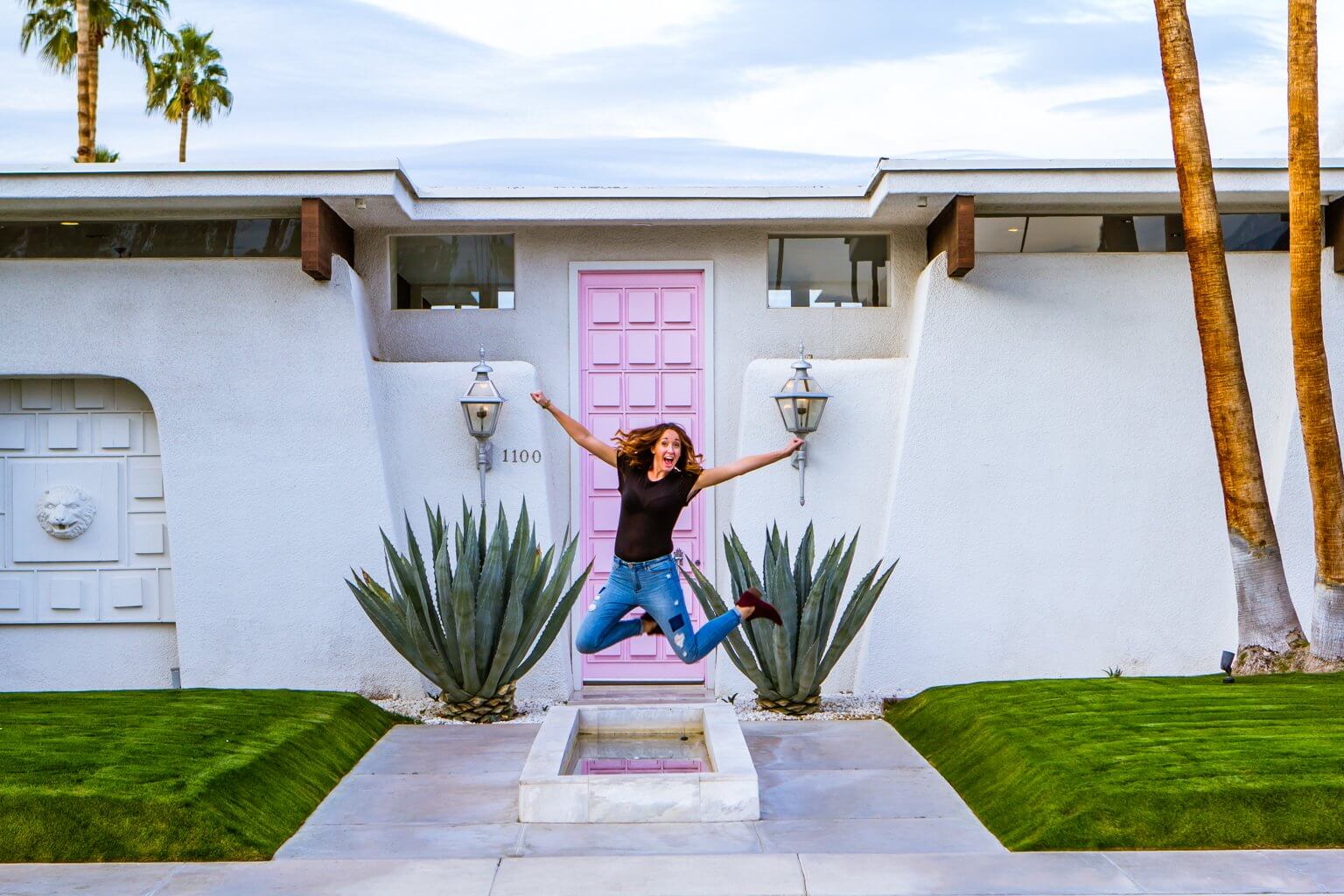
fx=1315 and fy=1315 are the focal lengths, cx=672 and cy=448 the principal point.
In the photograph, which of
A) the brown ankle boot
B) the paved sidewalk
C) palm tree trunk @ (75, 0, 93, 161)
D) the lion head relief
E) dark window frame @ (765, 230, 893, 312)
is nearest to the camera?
the paved sidewalk

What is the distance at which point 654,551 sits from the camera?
6375 millimetres

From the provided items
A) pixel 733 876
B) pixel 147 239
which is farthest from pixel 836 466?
pixel 147 239

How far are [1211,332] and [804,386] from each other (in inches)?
107

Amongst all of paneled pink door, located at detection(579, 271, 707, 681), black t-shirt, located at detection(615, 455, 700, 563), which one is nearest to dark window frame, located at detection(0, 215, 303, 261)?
paneled pink door, located at detection(579, 271, 707, 681)

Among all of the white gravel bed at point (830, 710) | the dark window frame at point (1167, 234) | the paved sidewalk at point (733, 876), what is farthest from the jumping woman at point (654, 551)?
the dark window frame at point (1167, 234)

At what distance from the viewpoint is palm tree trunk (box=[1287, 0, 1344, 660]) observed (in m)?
8.38

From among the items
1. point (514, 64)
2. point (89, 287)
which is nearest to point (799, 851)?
point (89, 287)

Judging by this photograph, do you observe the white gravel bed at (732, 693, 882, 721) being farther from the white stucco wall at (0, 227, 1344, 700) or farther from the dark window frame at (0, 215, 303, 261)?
the dark window frame at (0, 215, 303, 261)

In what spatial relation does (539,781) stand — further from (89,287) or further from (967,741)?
(89,287)

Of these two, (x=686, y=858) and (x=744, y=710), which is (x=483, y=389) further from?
(x=686, y=858)

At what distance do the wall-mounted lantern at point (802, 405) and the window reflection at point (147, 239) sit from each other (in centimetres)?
380

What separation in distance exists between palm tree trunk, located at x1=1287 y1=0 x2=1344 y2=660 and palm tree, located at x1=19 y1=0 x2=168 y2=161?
53.7 feet

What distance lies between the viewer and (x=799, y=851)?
5.63 meters

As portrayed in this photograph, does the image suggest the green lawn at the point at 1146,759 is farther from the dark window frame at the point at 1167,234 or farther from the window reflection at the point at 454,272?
the window reflection at the point at 454,272
